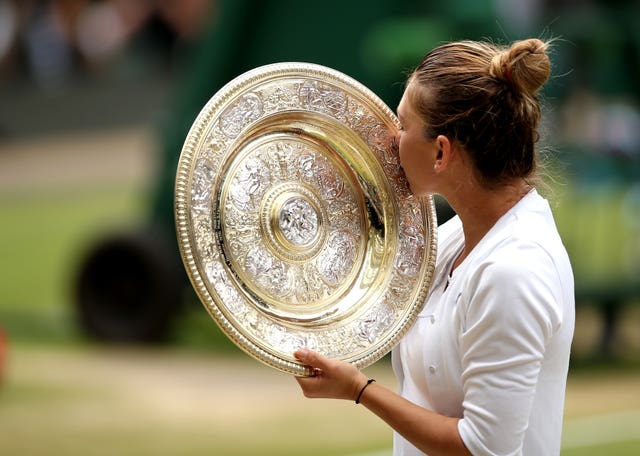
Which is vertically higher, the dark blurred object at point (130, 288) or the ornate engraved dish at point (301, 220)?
the dark blurred object at point (130, 288)

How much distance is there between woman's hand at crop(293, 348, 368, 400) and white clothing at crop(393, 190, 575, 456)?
11cm

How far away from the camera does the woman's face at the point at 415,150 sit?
6.43 feet

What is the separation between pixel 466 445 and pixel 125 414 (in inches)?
181

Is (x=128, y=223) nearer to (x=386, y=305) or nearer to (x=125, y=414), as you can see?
(x=125, y=414)

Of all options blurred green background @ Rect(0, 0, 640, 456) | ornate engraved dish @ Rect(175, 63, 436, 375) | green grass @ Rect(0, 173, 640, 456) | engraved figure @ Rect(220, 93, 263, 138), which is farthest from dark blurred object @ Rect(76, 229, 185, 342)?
engraved figure @ Rect(220, 93, 263, 138)

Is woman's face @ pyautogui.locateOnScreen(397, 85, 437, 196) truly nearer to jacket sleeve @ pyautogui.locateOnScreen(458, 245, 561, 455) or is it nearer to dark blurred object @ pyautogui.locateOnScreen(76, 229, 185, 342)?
jacket sleeve @ pyautogui.locateOnScreen(458, 245, 561, 455)

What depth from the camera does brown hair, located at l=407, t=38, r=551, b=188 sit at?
190cm

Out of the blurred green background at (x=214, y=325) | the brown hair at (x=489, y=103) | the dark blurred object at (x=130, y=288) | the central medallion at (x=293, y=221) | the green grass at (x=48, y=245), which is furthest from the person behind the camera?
the green grass at (x=48, y=245)

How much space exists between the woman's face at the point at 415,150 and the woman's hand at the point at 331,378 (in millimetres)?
345

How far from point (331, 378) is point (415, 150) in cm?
41

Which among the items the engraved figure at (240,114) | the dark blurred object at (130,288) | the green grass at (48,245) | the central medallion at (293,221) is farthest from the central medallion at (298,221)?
the green grass at (48,245)

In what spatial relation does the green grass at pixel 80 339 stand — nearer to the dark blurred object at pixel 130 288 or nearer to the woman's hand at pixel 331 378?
the dark blurred object at pixel 130 288

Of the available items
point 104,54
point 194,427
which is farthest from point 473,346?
point 104,54

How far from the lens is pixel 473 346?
1.81 m
